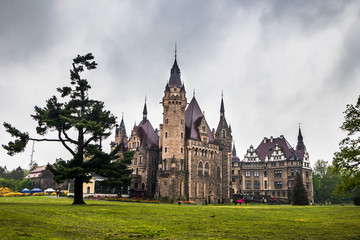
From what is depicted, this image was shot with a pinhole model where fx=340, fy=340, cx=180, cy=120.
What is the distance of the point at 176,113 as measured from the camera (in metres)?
68.9

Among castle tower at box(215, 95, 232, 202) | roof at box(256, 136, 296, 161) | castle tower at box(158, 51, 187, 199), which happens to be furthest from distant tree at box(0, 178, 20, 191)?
roof at box(256, 136, 296, 161)

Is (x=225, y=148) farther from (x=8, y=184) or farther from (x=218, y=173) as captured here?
(x=8, y=184)

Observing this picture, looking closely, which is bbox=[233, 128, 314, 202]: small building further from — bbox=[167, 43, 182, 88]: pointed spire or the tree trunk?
the tree trunk

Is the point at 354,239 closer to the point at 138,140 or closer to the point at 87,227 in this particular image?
the point at 87,227

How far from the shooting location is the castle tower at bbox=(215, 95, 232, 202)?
2977 inches

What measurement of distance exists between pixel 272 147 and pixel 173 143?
43.2m

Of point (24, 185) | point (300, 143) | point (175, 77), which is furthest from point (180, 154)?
point (24, 185)

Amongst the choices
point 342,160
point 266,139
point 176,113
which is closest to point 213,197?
point 176,113

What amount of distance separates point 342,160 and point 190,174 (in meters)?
42.0

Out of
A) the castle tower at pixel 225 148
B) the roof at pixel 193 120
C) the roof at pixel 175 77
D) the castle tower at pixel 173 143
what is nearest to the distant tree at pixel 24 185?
the castle tower at pixel 173 143

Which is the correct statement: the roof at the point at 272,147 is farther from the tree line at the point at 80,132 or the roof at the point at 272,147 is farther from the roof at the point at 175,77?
the tree line at the point at 80,132

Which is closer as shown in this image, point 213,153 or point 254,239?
point 254,239

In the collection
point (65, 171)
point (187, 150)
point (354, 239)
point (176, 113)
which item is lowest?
point (354, 239)

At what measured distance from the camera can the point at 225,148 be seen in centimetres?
7750
